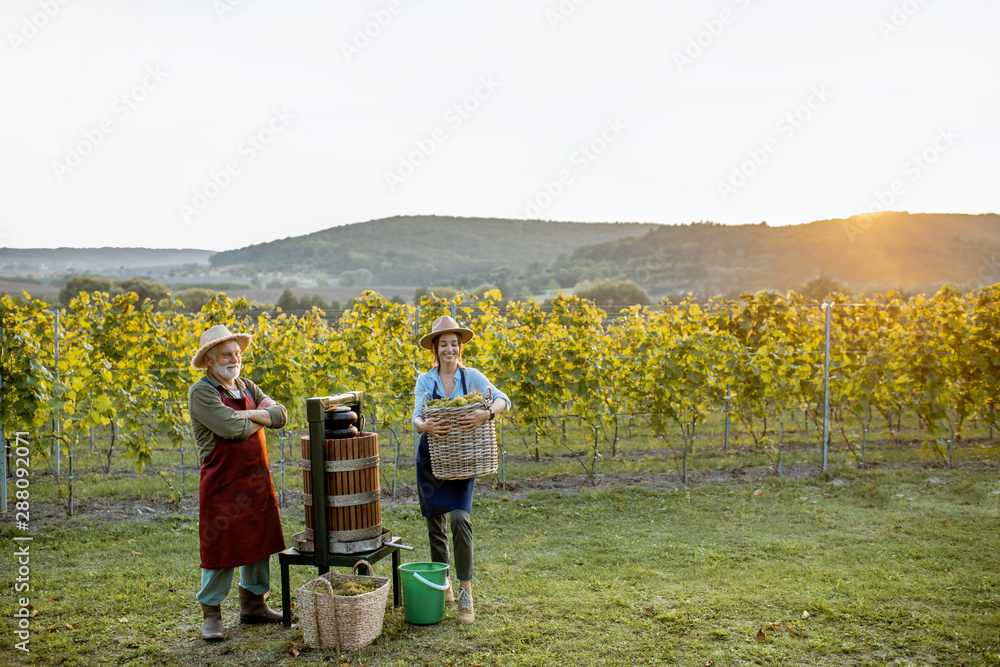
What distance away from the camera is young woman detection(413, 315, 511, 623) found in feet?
13.9

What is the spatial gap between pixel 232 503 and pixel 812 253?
65927 mm

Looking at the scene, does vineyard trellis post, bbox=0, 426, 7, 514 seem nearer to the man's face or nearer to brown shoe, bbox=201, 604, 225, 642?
brown shoe, bbox=201, 604, 225, 642

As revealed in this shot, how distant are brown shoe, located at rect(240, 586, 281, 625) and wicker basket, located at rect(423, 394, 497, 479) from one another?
56.7 inches

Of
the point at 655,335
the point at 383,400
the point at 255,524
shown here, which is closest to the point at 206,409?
the point at 255,524

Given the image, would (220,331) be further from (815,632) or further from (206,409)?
(815,632)

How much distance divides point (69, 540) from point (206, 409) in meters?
3.61

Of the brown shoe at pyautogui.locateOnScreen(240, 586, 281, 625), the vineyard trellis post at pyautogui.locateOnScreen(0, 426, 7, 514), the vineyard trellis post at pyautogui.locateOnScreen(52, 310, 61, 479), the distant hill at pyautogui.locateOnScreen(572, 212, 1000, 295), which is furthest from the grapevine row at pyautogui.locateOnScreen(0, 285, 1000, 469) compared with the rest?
the distant hill at pyautogui.locateOnScreen(572, 212, 1000, 295)

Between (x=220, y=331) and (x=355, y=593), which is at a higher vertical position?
(x=220, y=331)

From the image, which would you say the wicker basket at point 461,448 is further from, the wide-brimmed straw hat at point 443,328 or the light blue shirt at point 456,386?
the wide-brimmed straw hat at point 443,328

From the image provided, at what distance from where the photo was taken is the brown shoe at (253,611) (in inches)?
177

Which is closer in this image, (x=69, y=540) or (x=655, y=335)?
(x=69, y=540)

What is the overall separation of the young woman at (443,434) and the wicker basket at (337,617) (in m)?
0.53

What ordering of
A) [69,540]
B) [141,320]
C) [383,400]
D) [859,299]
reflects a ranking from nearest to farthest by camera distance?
1. [69,540]
2. [383,400]
3. [141,320]
4. [859,299]

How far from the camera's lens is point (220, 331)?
13.7ft
